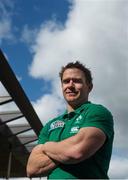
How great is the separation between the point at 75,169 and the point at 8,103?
25.0 feet

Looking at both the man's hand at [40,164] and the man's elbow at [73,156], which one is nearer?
the man's elbow at [73,156]

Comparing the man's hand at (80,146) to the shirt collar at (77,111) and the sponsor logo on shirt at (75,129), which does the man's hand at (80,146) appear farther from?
the shirt collar at (77,111)

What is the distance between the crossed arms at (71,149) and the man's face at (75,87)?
350 millimetres

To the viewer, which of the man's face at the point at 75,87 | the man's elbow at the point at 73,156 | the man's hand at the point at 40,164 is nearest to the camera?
the man's elbow at the point at 73,156

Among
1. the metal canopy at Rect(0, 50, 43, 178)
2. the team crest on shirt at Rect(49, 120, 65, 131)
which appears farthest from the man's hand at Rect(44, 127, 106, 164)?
the metal canopy at Rect(0, 50, 43, 178)

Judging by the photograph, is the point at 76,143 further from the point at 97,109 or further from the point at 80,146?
the point at 97,109

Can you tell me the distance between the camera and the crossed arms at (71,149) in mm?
2248

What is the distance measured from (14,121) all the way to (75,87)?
8887 millimetres

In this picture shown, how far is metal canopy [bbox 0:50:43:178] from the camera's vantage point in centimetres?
870

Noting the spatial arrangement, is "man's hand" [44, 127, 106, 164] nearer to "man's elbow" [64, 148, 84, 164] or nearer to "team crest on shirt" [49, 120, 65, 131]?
"man's elbow" [64, 148, 84, 164]

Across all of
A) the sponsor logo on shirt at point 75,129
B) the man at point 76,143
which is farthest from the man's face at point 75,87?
the sponsor logo on shirt at point 75,129

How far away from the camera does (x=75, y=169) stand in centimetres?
226

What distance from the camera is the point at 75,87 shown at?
8.70 feet

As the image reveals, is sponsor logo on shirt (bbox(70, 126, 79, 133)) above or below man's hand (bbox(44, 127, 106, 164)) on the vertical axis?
above
